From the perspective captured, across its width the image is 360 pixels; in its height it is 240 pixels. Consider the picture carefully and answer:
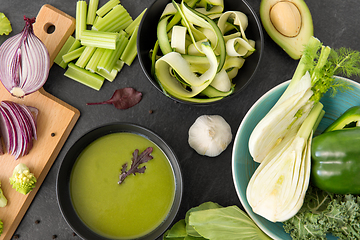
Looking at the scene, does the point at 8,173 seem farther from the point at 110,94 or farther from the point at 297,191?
the point at 297,191

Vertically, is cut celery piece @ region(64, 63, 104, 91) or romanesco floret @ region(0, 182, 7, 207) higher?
cut celery piece @ region(64, 63, 104, 91)

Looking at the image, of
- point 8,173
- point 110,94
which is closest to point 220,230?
point 110,94

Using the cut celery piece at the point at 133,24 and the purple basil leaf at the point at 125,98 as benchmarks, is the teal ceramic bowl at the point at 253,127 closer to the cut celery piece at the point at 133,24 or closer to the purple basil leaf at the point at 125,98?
the purple basil leaf at the point at 125,98

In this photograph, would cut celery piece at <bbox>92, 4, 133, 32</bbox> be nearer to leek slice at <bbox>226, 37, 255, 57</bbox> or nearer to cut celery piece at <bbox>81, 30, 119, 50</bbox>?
cut celery piece at <bbox>81, 30, 119, 50</bbox>

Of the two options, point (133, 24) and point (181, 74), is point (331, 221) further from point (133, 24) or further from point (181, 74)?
point (133, 24)

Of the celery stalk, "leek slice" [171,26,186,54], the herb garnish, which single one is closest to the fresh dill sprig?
"leek slice" [171,26,186,54]

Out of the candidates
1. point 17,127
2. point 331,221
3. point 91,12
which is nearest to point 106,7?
point 91,12
